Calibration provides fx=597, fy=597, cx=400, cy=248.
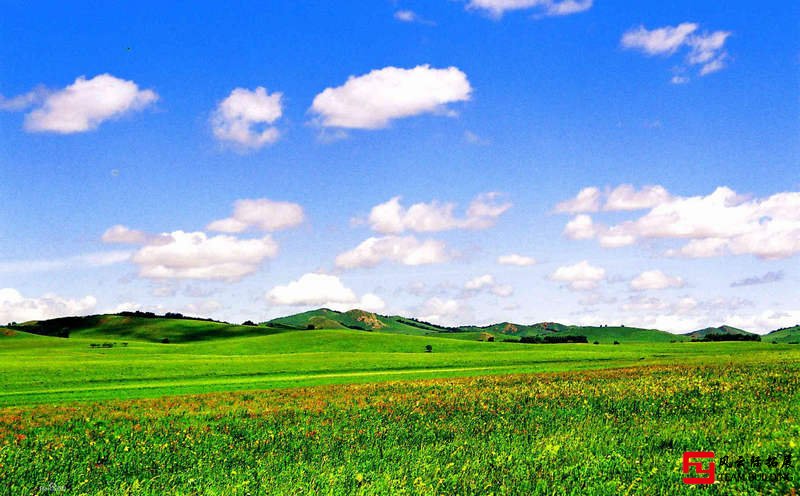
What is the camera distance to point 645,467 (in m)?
12.1

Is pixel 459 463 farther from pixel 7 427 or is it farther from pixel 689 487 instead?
pixel 7 427

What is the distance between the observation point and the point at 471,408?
2081cm

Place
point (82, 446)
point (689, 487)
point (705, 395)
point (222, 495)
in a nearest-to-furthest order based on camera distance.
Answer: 1. point (689, 487)
2. point (222, 495)
3. point (82, 446)
4. point (705, 395)

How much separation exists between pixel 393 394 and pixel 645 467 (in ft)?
49.5

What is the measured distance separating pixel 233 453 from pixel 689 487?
10443 mm

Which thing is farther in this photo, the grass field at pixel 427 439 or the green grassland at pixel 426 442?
the grass field at pixel 427 439

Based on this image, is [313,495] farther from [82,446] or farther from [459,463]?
[82,446]

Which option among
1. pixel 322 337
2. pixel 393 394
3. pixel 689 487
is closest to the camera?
pixel 689 487

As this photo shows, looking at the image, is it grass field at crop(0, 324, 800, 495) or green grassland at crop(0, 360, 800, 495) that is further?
grass field at crop(0, 324, 800, 495)

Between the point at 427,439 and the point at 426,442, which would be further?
the point at 427,439

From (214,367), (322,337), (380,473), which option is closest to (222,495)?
(380,473)

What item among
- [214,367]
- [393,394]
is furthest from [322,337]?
[393,394]

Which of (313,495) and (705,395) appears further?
(705,395)

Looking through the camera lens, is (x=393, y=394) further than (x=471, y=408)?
Yes
